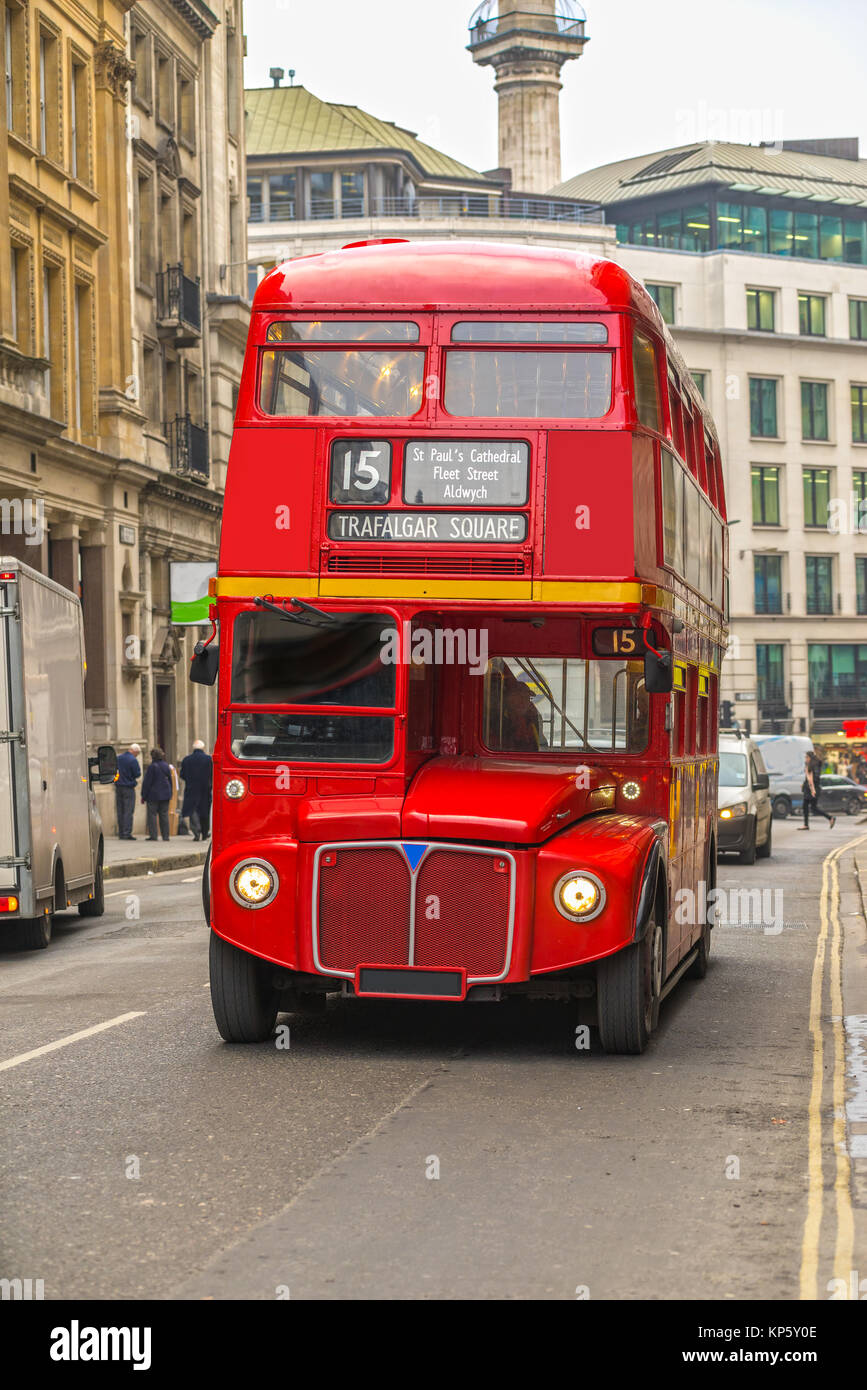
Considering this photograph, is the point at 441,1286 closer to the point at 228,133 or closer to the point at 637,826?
the point at 637,826

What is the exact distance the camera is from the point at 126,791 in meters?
36.2

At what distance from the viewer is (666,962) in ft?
37.1

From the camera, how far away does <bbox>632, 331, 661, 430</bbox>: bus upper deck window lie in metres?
10.9

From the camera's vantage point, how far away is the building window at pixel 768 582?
84250 mm

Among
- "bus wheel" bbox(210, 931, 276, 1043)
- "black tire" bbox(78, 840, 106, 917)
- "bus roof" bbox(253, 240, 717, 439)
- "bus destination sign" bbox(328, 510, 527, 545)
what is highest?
"bus roof" bbox(253, 240, 717, 439)

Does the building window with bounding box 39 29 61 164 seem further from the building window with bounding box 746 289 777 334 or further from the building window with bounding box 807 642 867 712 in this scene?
the building window with bounding box 807 642 867 712

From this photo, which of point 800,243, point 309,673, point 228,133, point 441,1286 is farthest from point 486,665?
point 800,243

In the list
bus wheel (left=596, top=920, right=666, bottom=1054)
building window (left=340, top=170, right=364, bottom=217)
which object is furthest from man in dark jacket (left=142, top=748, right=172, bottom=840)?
building window (left=340, top=170, right=364, bottom=217)

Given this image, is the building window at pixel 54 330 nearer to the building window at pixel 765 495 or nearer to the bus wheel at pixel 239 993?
the bus wheel at pixel 239 993

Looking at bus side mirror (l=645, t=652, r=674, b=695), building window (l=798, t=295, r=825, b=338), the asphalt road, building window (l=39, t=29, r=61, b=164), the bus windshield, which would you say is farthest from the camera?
building window (l=798, t=295, r=825, b=338)

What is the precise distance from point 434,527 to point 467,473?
35cm

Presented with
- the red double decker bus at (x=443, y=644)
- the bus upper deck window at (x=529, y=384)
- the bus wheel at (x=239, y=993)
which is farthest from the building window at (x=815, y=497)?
the bus wheel at (x=239, y=993)

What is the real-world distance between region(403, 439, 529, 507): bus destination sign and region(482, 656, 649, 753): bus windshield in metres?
1.14
